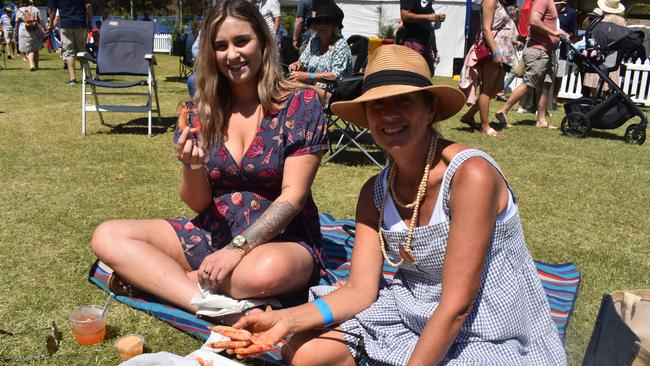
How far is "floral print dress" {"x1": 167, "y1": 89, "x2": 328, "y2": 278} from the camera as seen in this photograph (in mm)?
2875

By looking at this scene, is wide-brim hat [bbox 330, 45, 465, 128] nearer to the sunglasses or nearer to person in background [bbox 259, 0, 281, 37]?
the sunglasses

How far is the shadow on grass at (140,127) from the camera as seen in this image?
7.78 meters

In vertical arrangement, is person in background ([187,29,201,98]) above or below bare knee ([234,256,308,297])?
above

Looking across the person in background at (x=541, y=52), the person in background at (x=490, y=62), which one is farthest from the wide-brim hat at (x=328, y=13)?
the person in background at (x=541, y=52)

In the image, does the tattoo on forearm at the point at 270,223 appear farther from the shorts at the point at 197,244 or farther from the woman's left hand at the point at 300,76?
the woman's left hand at the point at 300,76

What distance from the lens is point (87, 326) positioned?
8.69 ft

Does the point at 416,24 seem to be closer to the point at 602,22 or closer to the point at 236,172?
the point at 602,22

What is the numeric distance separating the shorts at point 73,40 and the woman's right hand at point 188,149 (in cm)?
994

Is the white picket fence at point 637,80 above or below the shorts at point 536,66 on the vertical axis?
below

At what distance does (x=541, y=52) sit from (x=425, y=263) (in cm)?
730

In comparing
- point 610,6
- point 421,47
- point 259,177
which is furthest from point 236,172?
point 610,6

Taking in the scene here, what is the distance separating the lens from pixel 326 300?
2.21m

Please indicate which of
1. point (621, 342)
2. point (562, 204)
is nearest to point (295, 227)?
point (621, 342)

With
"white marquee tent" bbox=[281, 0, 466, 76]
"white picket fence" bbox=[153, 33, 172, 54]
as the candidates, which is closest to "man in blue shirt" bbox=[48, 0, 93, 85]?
"white marquee tent" bbox=[281, 0, 466, 76]
